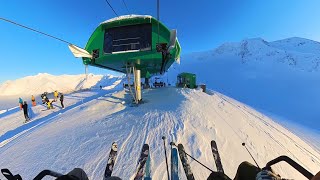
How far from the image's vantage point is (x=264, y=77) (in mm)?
59781

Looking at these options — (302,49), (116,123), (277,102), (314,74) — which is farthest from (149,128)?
(302,49)

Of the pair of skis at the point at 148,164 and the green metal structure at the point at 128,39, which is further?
the green metal structure at the point at 128,39

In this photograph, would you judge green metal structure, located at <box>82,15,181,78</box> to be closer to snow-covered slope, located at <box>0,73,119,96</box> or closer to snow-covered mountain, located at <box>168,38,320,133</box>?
snow-covered mountain, located at <box>168,38,320,133</box>

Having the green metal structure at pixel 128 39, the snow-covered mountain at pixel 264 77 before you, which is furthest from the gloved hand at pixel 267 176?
the snow-covered mountain at pixel 264 77

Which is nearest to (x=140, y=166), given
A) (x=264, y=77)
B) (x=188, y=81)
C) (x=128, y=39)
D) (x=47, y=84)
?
(x=128, y=39)

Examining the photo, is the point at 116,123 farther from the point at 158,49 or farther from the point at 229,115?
the point at 229,115

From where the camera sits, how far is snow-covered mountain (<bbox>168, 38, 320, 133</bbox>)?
110 feet

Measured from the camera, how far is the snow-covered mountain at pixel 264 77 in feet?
110

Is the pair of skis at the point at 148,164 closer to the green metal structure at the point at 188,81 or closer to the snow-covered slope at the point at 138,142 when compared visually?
the snow-covered slope at the point at 138,142

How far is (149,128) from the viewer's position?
8.38m

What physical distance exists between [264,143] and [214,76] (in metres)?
58.5

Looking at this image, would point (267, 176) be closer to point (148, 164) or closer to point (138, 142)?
point (148, 164)

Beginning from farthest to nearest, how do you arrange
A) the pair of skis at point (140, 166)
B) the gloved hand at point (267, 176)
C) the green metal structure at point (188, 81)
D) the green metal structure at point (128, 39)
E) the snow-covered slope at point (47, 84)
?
the snow-covered slope at point (47, 84)
the green metal structure at point (188, 81)
the green metal structure at point (128, 39)
the pair of skis at point (140, 166)
the gloved hand at point (267, 176)

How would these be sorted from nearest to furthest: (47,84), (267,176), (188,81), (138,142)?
(267,176), (138,142), (188,81), (47,84)
